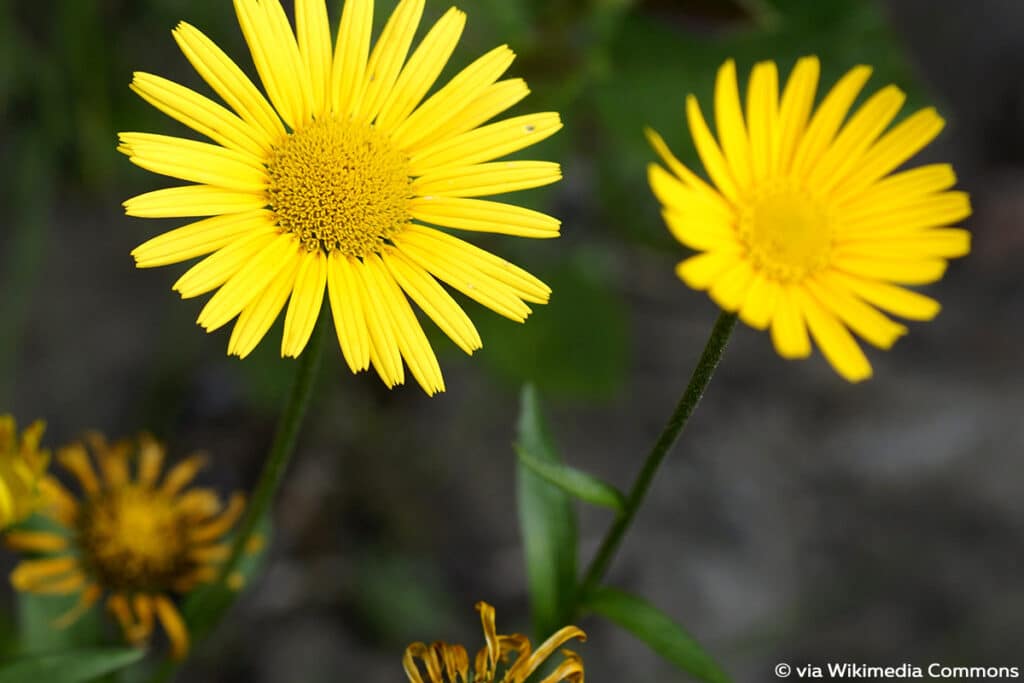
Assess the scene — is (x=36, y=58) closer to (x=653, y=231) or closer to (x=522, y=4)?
(x=522, y=4)

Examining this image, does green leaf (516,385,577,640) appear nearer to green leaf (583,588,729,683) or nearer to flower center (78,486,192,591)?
green leaf (583,588,729,683)

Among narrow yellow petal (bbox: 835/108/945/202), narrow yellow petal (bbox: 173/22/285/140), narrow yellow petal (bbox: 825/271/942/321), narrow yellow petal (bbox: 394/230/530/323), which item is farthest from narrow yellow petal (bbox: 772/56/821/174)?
narrow yellow petal (bbox: 173/22/285/140)

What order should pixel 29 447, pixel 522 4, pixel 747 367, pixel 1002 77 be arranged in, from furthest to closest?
pixel 1002 77
pixel 747 367
pixel 522 4
pixel 29 447

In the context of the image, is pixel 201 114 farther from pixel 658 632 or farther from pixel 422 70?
pixel 658 632

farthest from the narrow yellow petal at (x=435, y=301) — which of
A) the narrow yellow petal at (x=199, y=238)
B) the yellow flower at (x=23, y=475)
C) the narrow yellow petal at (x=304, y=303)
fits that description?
the yellow flower at (x=23, y=475)

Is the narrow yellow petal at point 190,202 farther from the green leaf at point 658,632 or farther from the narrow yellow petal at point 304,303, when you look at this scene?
the green leaf at point 658,632

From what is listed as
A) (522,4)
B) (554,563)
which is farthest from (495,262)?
(522,4)
